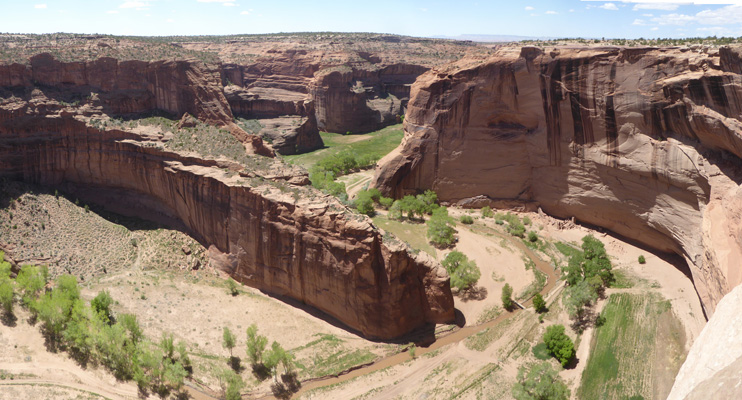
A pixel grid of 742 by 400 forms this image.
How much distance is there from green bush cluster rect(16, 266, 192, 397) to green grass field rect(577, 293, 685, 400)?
70.8ft

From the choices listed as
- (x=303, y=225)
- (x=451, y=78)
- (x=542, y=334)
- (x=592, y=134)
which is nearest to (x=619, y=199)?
(x=592, y=134)

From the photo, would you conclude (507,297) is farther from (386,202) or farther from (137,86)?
(137,86)

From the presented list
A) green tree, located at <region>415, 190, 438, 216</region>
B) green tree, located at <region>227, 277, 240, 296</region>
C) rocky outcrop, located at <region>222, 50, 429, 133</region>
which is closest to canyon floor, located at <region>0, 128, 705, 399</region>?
green tree, located at <region>227, 277, 240, 296</region>

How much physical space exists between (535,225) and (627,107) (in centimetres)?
1310

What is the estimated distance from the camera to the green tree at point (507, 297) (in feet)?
107

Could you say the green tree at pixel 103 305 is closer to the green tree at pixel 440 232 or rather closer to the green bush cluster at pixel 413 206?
the green tree at pixel 440 232

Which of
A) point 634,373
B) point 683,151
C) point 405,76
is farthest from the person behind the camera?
point 405,76

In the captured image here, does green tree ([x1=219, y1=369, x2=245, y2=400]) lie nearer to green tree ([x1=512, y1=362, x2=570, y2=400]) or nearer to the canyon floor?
the canyon floor

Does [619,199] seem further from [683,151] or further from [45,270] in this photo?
[45,270]

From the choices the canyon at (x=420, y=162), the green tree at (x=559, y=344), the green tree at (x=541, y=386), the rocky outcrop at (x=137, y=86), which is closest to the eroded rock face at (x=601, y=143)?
the canyon at (x=420, y=162)

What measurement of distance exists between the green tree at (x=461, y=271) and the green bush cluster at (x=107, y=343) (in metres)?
18.5

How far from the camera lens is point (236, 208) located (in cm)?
3238

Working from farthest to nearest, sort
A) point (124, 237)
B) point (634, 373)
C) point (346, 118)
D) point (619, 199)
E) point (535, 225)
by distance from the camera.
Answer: point (346, 118)
point (535, 225)
point (619, 199)
point (124, 237)
point (634, 373)

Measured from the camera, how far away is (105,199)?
3934 cm
